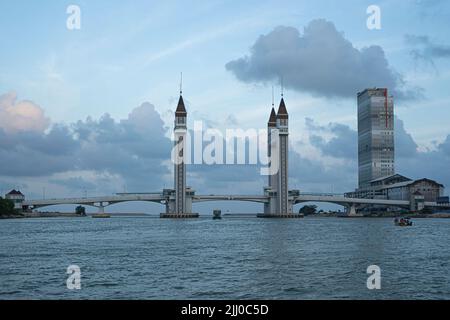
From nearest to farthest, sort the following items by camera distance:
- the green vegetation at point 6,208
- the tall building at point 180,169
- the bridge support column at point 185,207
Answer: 1. the green vegetation at point 6,208
2. the tall building at point 180,169
3. the bridge support column at point 185,207

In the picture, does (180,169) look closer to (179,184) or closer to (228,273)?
(179,184)

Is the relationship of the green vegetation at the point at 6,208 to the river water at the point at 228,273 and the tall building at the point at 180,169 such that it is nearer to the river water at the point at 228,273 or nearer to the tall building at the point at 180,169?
the tall building at the point at 180,169

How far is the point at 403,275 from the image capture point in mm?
32188

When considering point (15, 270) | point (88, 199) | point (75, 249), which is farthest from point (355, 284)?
point (88, 199)

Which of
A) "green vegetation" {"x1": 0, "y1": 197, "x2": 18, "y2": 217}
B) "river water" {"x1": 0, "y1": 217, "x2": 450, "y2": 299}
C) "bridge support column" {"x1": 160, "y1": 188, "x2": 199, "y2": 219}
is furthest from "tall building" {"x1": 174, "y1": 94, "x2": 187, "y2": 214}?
"river water" {"x1": 0, "y1": 217, "x2": 450, "y2": 299}

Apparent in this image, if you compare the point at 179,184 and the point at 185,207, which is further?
the point at 185,207

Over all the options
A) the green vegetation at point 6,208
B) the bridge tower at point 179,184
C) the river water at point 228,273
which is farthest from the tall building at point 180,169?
the river water at point 228,273

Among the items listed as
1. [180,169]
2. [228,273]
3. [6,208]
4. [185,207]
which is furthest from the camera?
[185,207]

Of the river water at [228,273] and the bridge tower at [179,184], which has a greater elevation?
the bridge tower at [179,184]

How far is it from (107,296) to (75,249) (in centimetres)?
2728

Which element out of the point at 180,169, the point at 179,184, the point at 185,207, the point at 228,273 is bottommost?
the point at 185,207

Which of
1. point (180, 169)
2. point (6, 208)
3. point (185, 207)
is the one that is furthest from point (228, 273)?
point (6, 208)

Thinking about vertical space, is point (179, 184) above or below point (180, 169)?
below
